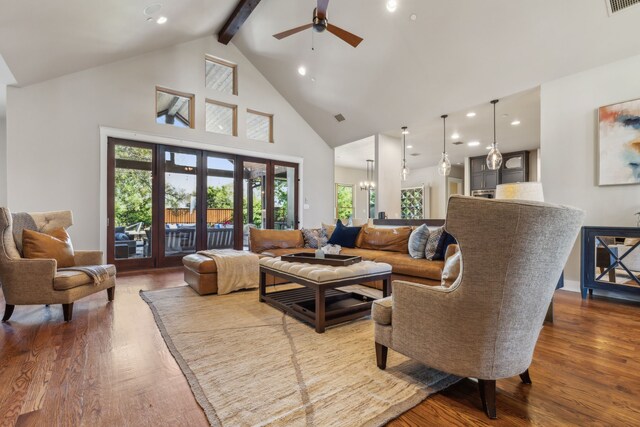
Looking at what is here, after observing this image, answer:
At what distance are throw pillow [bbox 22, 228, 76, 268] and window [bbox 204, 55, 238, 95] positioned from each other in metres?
4.41

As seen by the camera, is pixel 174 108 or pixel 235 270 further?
pixel 174 108

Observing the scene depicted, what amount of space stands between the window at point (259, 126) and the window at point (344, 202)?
527 cm

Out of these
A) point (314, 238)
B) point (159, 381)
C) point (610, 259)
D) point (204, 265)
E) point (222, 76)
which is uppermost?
point (222, 76)

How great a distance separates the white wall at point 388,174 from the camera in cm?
652

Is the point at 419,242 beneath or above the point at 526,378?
above

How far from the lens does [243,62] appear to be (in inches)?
263

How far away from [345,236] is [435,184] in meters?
6.93

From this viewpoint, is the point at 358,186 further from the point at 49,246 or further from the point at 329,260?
the point at 49,246

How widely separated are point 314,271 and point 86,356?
1.69 meters

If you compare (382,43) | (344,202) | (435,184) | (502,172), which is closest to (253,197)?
(382,43)

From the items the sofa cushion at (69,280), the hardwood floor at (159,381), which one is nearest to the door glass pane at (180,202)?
the sofa cushion at (69,280)

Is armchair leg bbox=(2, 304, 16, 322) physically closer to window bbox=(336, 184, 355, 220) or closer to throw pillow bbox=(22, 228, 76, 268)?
throw pillow bbox=(22, 228, 76, 268)

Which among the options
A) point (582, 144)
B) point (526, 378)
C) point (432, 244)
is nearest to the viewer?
point (526, 378)

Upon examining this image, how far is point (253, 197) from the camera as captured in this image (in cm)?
688
